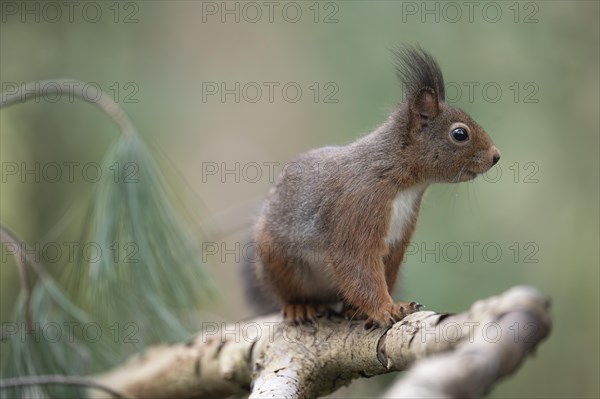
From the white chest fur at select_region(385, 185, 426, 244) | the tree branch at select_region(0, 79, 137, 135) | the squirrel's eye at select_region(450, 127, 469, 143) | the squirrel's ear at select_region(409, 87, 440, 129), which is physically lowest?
the white chest fur at select_region(385, 185, 426, 244)

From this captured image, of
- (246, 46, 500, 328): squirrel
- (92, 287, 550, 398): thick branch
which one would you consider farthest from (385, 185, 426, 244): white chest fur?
(92, 287, 550, 398): thick branch

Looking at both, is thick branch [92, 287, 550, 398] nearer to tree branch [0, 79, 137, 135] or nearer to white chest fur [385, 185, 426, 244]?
white chest fur [385, 185, 426, 244]

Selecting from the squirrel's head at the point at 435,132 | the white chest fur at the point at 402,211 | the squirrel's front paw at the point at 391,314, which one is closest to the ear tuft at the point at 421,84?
the squirrel's head at the point at 435,132

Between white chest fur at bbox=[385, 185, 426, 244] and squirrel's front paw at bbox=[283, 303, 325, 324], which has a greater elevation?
white chest fur at bbox=[385, 185, 426, 244]

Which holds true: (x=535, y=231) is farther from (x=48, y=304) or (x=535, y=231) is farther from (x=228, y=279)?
(x=228, y=279)

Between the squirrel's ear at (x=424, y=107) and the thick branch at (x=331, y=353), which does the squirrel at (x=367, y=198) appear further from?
the thick branch at (x=331, y=353)

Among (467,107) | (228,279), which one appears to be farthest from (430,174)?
(228,279)

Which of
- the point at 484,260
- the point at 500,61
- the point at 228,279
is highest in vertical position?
the point at 500,61
